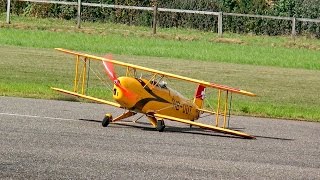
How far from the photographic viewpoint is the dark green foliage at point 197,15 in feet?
163

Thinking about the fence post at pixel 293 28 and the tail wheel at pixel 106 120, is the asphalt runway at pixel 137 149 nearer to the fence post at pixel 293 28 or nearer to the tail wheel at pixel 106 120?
the tail wheel at pixel 106 120

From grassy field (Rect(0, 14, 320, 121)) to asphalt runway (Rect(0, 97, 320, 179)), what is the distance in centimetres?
Answer: 360

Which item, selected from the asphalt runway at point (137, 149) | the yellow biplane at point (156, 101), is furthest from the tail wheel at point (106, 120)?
the asphalt runway at point (137, 149)

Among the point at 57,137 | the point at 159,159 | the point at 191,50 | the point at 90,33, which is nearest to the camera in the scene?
the point at 159,159

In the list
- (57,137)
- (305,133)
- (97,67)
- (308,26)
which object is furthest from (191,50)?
(57,137)

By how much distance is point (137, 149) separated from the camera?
15.2m

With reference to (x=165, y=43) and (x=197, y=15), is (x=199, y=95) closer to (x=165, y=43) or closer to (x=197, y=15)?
(x=165, y=43)

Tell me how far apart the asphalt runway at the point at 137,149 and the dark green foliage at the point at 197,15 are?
28.5m

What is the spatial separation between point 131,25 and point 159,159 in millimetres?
35948

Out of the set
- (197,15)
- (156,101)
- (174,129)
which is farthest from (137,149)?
(197,15)

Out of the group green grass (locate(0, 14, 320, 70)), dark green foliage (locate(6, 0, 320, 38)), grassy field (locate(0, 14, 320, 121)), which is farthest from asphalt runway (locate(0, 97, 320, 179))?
dark green foliage (locate(6, 0, 320, 38))

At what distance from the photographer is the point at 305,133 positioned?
19938 millimetres

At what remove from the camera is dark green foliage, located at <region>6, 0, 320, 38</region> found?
163 ft

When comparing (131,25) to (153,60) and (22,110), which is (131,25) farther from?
→ (22,110)
